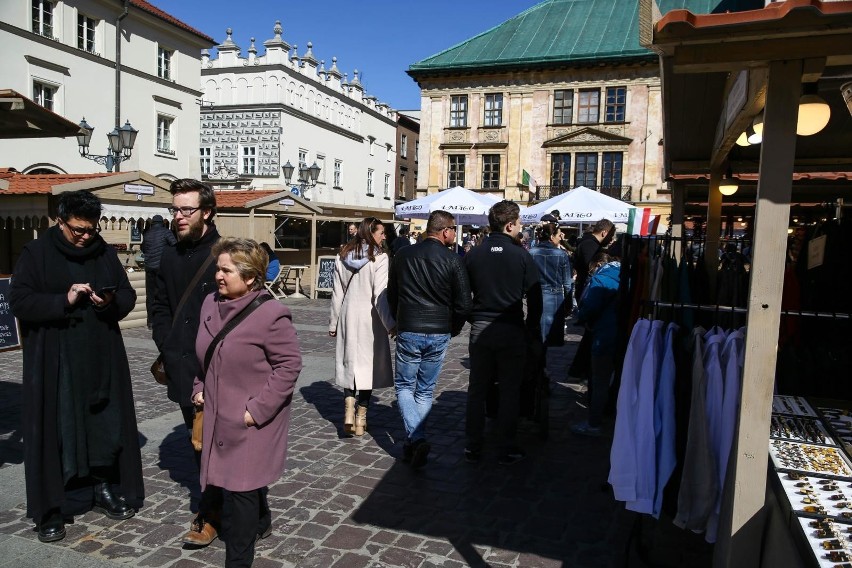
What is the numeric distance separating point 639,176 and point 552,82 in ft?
24.3

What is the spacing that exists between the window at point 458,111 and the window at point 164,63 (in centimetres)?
1723

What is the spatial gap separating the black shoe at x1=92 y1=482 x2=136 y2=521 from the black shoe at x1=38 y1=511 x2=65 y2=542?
0.32m

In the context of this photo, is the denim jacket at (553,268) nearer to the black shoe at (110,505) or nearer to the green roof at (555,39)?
the black shoe at (110,505)

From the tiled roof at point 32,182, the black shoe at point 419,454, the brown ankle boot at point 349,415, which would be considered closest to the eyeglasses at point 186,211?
the black shoe at point 419,454

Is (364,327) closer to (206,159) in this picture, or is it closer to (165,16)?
(165,16)

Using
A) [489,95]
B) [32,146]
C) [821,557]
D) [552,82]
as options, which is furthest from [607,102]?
[821,557]

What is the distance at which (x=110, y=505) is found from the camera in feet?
13.4

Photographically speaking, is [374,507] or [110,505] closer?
[110,505]

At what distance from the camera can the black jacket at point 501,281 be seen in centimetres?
504

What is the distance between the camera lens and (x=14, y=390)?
696 cm

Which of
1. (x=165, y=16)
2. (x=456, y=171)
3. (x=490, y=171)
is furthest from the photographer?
(x=456, y=171)

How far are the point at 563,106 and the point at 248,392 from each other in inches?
1477

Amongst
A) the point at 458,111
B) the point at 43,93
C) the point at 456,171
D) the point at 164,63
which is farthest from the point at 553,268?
the point at 458,111

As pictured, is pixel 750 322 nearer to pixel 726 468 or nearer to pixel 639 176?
pixel 726 468
